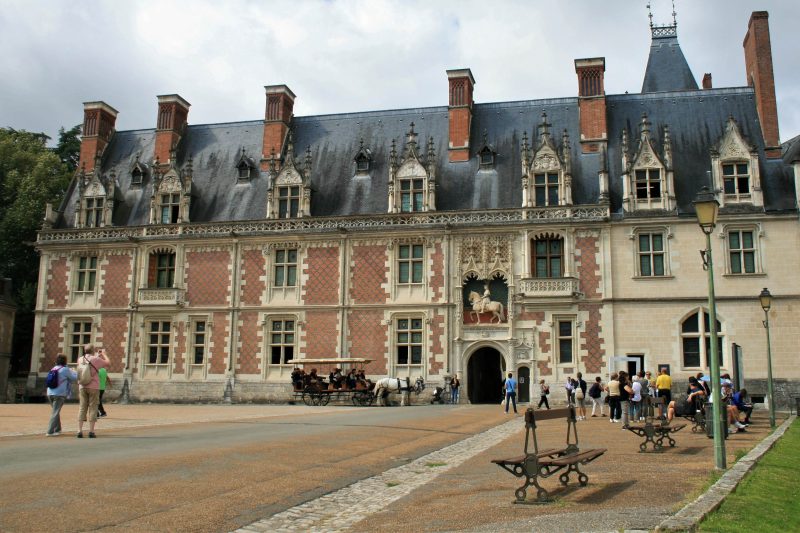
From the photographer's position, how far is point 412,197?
3569 cm

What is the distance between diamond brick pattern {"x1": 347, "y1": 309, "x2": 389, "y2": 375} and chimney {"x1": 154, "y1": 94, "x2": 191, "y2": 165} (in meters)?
14.7

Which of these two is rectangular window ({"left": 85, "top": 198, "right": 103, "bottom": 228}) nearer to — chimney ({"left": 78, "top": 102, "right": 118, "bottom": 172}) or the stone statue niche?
chimney ({"left": 78, "top": 102, "right": 118, "bottom": 172})

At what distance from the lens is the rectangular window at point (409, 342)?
3434 cm

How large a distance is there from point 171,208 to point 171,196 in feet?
2.14

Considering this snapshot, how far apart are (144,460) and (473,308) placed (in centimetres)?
2313

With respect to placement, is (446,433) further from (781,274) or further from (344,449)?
(781,274)

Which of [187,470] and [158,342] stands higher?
[158,342]

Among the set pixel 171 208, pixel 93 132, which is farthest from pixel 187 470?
pixel 93 132

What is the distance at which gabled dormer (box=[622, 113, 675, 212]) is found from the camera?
32969 mm

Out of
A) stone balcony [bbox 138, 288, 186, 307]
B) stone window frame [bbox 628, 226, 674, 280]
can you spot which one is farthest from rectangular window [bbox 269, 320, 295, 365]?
stone window frame [bbox 628, 226, 674, 280]

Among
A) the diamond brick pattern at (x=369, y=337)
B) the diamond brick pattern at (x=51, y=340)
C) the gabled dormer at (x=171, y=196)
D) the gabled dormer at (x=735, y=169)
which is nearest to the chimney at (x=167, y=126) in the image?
the gabled dormer at (x=171, y=196)

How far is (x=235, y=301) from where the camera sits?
36.5m

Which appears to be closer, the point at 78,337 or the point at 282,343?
the point at 282,343

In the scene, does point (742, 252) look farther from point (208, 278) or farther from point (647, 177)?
point (208, 278)
